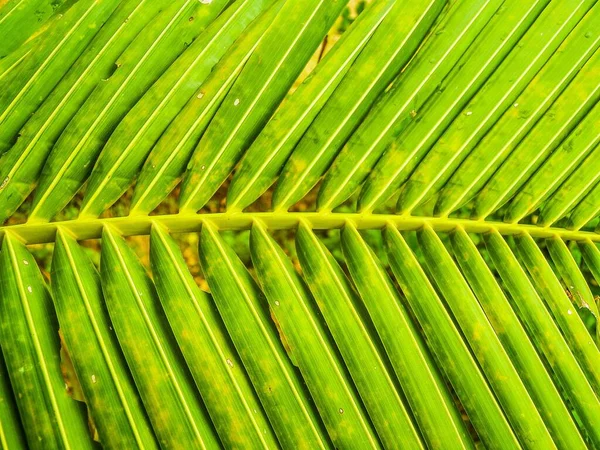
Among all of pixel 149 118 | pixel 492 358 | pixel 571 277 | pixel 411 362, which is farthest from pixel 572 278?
pixel 149 118

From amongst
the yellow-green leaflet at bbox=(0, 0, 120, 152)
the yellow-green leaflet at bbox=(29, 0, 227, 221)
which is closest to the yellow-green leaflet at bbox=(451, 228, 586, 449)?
the yellow-green leaflet at bbox=(29, 0, 227, 221)

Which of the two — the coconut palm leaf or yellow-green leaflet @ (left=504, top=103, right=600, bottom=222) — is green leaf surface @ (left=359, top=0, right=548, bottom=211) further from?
yellow-green leaflet @ (left=504, top=103, right=600, bottom=222)

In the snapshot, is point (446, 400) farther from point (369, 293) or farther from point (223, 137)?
point (223, 137)

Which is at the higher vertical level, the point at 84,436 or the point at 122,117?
the point at 122,117

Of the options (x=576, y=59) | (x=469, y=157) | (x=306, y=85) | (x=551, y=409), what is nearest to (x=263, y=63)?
(x=306, y=85)

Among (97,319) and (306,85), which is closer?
(97,319)

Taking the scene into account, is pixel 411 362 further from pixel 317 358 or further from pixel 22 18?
pixel 22 18

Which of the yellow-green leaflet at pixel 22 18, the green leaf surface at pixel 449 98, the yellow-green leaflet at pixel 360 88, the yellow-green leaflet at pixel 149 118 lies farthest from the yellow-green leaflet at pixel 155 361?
the yellow-green leaflet at pixel 22 18
